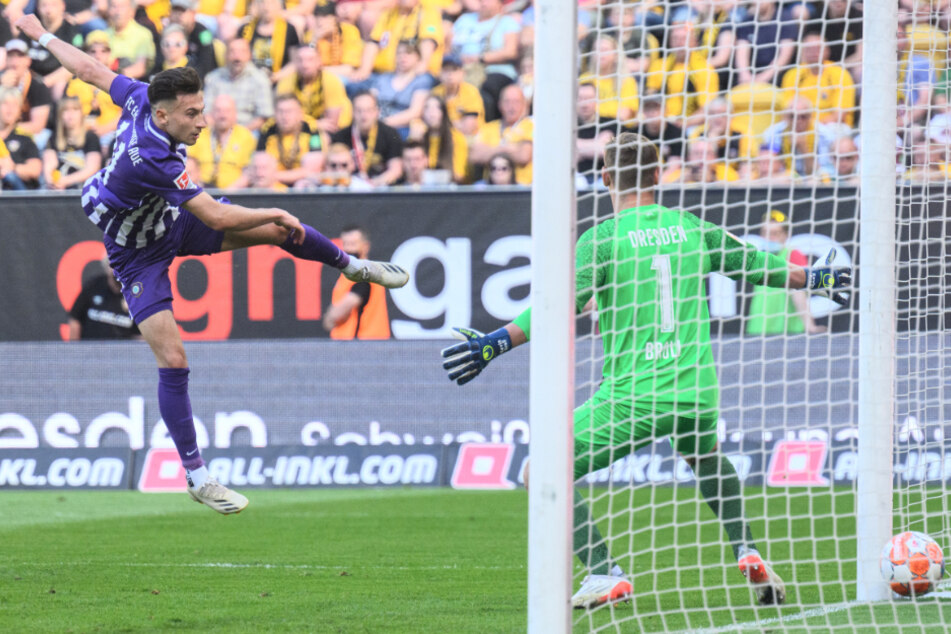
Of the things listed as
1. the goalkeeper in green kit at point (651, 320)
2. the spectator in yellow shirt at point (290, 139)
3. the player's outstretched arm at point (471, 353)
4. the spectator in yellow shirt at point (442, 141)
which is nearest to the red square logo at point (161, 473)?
the spectator in yellow shirt at point (290, 139)

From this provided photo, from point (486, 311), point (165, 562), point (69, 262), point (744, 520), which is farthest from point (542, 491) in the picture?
point (69, 262)

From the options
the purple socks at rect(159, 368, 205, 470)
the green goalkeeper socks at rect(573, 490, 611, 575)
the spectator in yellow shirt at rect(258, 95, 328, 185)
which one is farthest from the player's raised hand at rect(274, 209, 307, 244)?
the spectator in yellow shirt at rect(258, 95, 328, 185)

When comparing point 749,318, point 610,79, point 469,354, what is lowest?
point 469,354

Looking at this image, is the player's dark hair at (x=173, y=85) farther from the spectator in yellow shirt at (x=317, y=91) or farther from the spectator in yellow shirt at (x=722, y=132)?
the spectator in yellow shirt at (x=317, y=91)

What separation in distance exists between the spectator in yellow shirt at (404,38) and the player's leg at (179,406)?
7.48 meters

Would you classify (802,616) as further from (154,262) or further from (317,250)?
Result: (154,262)

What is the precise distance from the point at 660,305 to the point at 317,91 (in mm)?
8580

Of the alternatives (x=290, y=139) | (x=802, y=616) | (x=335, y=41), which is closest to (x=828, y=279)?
(x=802, y=616)

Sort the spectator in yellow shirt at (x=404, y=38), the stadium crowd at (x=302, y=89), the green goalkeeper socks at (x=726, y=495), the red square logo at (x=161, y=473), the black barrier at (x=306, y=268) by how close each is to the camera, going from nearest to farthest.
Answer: the green goalkeeper socks at (x=726, y=495)
the black barrier at (x=306, y=268)
the red square logo at (x=161, y=473)
the stadium crowd at (x=302, y=89)
the spectator in yellow shirt at (x=404, y=38)

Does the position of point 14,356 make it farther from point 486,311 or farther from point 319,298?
point 486,311

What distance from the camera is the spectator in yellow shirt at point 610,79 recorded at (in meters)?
5.09

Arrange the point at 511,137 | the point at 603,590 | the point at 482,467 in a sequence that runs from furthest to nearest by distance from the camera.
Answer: the point at 511,137
the point at 482,467
the point at 603,590

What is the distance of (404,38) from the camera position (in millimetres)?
13391

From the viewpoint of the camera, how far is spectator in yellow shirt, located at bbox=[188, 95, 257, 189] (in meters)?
12.9
